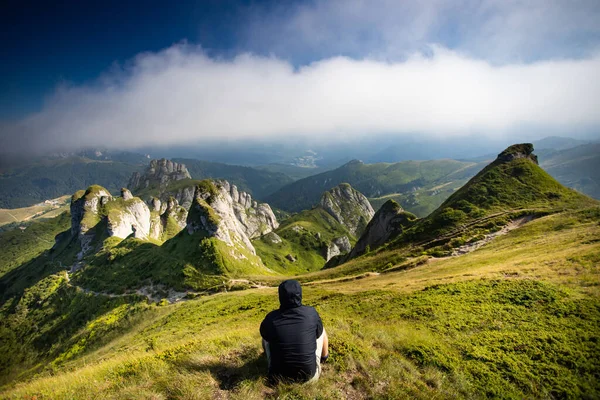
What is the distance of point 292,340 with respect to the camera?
8.49 m

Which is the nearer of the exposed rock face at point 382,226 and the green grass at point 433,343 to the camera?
the green grass at point 433,343

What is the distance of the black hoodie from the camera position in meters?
8.44

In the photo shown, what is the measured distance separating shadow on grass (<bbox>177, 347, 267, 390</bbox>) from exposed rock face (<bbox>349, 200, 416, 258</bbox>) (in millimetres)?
76436

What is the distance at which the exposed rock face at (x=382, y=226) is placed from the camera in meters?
83.1

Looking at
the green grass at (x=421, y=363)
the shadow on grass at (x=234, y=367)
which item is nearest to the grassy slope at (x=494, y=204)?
the green grass at (x=421, y=363)

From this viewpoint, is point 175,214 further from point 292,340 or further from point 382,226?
point 292,340

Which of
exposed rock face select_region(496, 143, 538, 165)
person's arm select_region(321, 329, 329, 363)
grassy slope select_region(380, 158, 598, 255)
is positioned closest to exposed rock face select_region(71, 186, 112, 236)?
grassy slope select_region(380, 158, 598, 255)

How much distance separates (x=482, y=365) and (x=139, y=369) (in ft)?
45.8

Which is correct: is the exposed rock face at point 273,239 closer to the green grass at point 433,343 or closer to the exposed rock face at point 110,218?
the exposed rock face at point 110,218

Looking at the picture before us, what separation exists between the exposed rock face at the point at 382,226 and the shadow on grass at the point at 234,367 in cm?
7644

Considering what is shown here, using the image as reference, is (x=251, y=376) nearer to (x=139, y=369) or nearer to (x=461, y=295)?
(x=139, y=369)

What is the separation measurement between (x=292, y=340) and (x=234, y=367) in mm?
3701

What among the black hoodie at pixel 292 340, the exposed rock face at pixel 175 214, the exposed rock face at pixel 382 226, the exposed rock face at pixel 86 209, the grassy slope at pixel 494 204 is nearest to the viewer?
the black hoodie at pixel 292 340

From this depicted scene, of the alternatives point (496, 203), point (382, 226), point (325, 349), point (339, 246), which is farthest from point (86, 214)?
point (496, 203)
